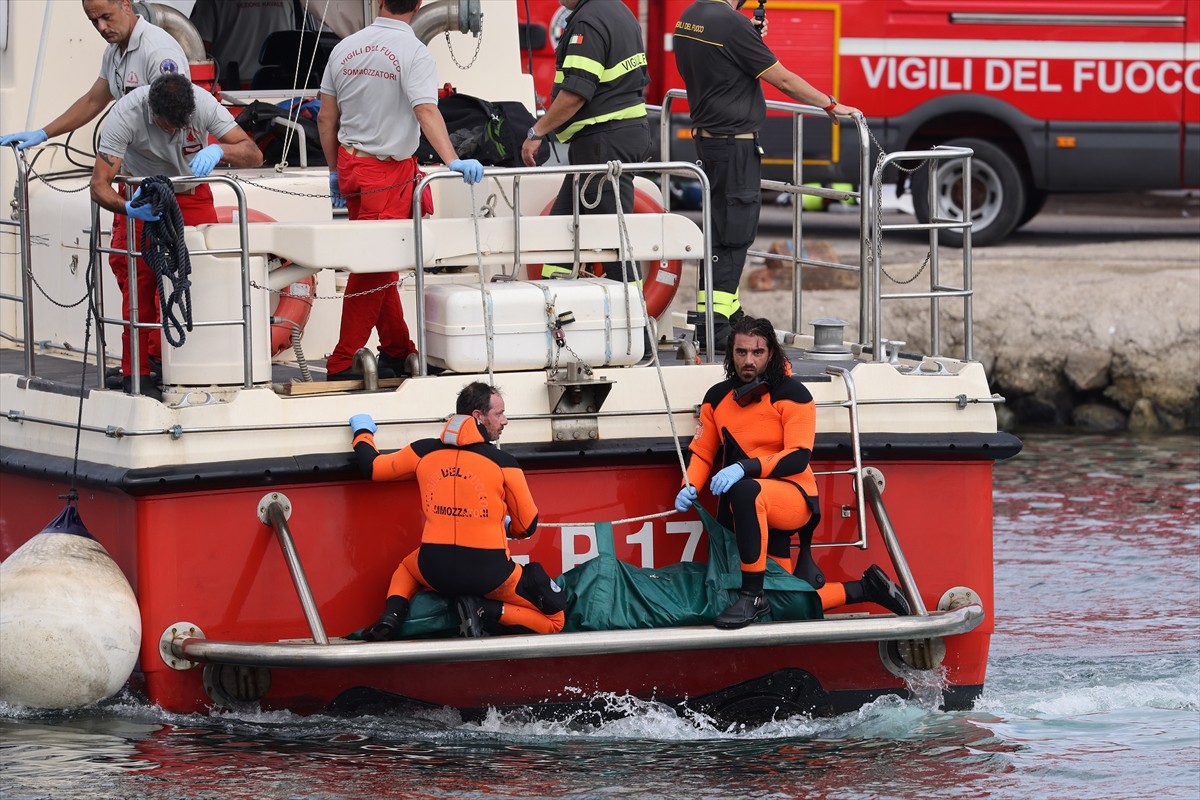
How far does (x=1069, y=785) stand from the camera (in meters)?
6.68

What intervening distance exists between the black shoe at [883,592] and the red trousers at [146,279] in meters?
2.55

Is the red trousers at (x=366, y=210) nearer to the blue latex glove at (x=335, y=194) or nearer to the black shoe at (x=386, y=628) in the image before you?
the blue latex glove at (x=335, y=194)

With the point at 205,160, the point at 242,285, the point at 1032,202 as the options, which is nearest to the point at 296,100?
the point at 205,160

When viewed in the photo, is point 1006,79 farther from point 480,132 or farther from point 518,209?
point 518,209

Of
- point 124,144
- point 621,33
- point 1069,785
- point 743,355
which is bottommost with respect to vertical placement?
point 1069,785

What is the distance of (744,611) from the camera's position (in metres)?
6.54

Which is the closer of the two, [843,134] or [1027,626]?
[1027,626]

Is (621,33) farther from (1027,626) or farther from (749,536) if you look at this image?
(1027,626)

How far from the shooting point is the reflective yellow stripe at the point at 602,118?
802 centimetres

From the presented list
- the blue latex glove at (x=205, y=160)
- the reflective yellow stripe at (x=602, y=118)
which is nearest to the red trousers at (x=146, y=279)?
the blue latex glove at (x=205, y=160)

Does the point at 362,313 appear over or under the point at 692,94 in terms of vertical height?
under

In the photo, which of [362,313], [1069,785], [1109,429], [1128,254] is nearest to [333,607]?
[362,313]

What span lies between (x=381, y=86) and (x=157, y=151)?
0.81 metres

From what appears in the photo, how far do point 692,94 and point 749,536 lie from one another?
2.27 metres
